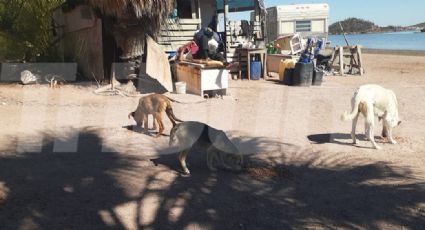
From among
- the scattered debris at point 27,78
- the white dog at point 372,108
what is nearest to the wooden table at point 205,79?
the scattered debris at point 27,78

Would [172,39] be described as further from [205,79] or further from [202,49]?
[205,79]

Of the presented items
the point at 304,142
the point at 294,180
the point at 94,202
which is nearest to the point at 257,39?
the point at 304,142

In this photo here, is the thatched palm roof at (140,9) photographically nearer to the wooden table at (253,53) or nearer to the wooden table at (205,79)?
the wooden table at (205,79)

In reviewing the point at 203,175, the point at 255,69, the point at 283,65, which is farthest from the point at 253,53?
the point at 203,175

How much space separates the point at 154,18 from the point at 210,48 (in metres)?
2.79

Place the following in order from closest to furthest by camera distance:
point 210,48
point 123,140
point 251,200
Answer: point 251,200, point 123,140, point 210,48

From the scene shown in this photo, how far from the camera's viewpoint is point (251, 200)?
5254 millimetres

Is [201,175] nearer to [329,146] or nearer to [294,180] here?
[294,180]

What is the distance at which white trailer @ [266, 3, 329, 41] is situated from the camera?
27.5 m

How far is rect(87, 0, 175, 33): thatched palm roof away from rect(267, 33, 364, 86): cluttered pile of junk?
4694 mm

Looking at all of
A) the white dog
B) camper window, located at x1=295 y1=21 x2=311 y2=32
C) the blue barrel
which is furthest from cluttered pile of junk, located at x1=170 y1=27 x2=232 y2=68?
camper window, located at x1=295 y1=21 x2=311 y2=32

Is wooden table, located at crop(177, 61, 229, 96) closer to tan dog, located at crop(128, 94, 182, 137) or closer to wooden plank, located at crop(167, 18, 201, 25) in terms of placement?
wooden plank, located at crop(167, 18, 201, 25)

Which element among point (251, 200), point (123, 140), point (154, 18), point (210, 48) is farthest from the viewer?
point (210, 48)

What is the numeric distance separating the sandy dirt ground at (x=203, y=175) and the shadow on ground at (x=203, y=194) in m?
0.01
